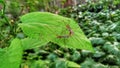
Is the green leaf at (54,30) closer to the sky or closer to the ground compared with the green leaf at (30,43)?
closer to the sky

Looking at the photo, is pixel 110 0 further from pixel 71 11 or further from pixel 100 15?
pixel 100 15

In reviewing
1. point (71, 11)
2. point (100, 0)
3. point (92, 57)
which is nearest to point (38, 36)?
point (92, 57)

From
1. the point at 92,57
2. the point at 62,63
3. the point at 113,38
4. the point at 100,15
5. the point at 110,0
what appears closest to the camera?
the point at 62,63

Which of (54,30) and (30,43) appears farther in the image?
(30,43)

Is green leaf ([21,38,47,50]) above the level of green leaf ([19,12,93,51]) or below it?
below

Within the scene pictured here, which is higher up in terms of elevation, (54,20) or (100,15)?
(54,20)

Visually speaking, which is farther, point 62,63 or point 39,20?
point 62,63

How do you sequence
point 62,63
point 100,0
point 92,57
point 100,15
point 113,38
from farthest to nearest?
point 100,0
point 100,15
point 113,38
point 92,57
point 62,63

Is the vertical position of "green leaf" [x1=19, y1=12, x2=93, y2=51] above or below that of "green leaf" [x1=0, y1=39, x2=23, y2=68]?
above
